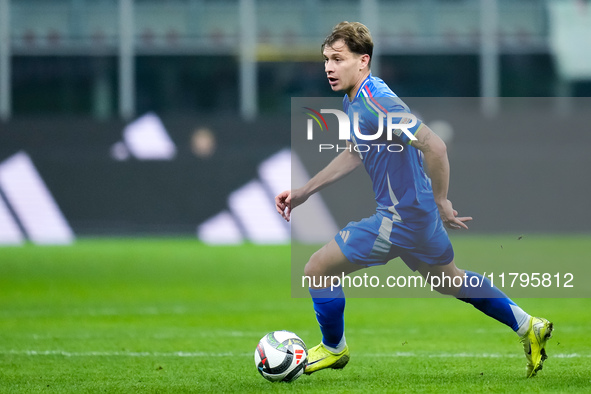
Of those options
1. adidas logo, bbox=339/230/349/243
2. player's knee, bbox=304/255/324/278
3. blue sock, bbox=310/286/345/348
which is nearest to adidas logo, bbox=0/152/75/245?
blue sock, bbox=310/286/345/348

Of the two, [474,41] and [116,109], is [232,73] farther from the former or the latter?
[474,41]

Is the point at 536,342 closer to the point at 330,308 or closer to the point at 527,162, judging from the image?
the point at 330,308

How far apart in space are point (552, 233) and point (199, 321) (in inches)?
412

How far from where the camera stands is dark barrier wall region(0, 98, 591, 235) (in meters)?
18.3

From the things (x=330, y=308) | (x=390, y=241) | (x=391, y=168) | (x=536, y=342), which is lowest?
(x=536, y=342)

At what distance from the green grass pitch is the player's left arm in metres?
1.00

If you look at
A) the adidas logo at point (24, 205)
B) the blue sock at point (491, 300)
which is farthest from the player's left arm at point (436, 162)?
the adidas logo at point (24, 205)

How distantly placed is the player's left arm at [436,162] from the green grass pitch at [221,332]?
3.27 feet

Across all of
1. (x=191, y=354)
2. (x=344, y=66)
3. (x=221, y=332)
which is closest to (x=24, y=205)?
(x=221, y=332)

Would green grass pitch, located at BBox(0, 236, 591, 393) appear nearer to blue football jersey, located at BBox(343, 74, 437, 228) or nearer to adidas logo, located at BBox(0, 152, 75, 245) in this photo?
blue football jersey, located at BBox(343, 74, 437, 228)

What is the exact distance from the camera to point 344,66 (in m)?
5.95

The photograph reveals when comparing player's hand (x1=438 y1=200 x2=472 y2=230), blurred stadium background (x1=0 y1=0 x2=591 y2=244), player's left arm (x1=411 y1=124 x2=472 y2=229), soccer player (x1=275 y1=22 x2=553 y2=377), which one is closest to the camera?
player's left arm (x1=411 y1=124 x2=472 y2=229)

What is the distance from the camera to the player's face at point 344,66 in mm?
5949

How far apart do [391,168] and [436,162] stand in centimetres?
36
